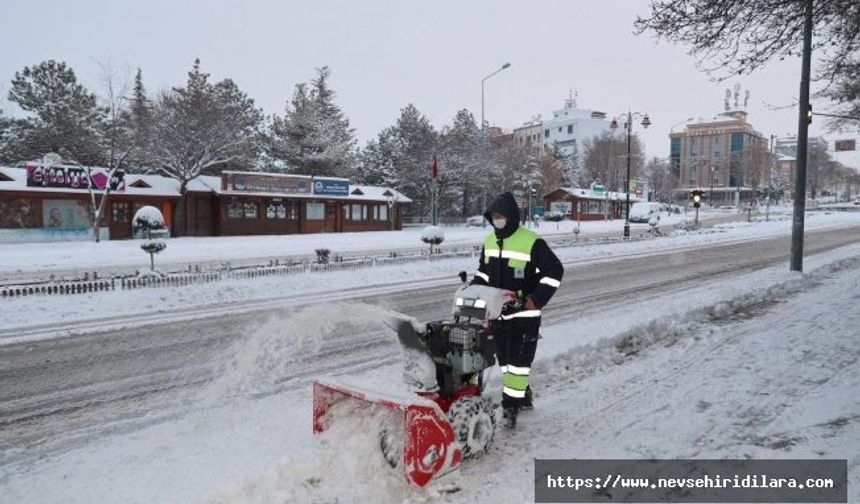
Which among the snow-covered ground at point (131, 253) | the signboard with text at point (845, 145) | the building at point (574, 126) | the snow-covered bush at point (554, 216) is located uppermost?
the building at point (574, 126)

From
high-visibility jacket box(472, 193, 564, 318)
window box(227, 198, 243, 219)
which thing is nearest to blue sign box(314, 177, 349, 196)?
window box(227, 198, 243, 219)

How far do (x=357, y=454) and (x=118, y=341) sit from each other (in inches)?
259

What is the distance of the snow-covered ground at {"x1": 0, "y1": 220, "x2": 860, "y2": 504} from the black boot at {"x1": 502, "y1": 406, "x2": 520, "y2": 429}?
0.29 feet

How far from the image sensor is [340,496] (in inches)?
155

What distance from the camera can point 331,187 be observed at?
42438 mm

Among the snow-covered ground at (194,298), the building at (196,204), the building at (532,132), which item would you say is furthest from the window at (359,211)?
the building at (532,132)

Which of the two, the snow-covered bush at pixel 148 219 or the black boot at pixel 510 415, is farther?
the snow-covered bush at pixel 148 219

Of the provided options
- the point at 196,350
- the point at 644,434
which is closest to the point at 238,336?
the point at 196,350

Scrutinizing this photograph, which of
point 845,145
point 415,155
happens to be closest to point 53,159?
point 415,155

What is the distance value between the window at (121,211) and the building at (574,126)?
10017cm

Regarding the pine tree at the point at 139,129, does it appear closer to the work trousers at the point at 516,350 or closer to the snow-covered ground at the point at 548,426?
the snow-covered ground at the point at 548,426

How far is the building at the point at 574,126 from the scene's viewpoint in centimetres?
12606

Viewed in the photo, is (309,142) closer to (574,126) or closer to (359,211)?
(359,211)

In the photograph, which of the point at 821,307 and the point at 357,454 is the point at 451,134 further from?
the point at 357,454
